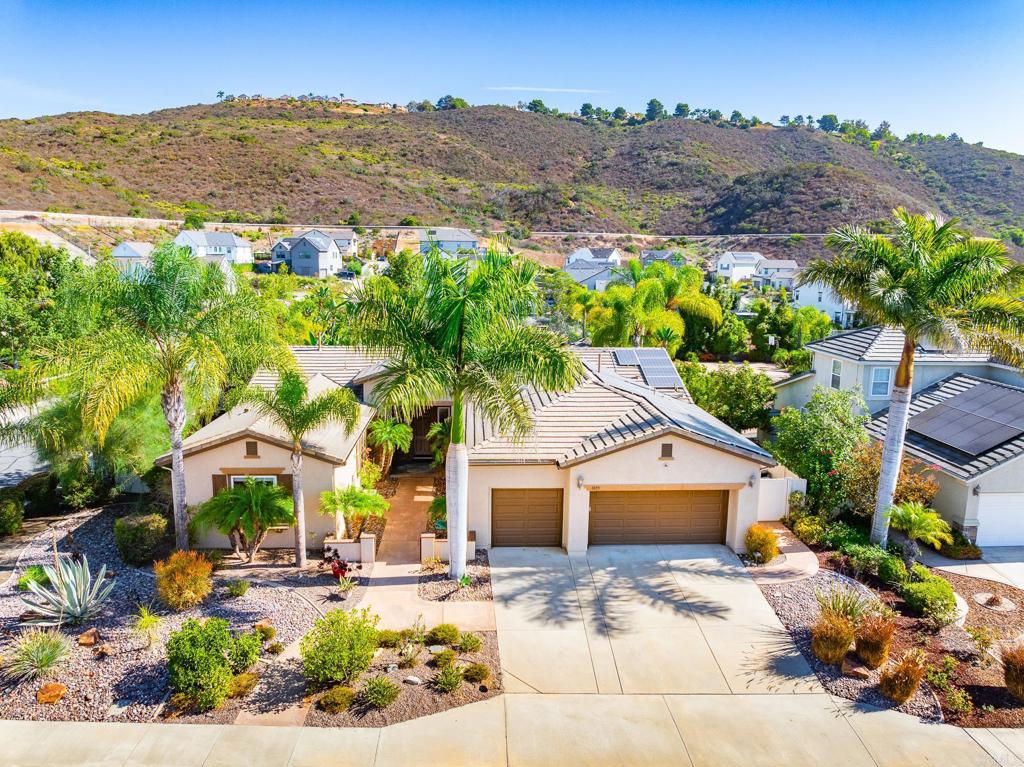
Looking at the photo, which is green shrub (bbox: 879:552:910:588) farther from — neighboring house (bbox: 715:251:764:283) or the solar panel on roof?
neighboring house (bbox: 715:251:764:283)

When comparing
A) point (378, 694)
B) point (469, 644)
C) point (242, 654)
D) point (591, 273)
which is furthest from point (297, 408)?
point (591, 273)

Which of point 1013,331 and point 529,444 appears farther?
point 529,444

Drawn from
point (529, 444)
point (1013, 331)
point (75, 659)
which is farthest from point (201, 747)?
point (1013, 331)

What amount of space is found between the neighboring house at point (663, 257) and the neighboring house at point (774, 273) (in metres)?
9.79

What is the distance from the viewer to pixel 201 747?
9188 mm

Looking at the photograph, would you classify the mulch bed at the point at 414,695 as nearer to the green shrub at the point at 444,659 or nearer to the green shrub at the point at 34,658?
the green shrub at the point at 444,659

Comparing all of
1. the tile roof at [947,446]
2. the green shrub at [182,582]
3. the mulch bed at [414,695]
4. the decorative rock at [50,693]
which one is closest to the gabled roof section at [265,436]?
the green shrub at [182,582]

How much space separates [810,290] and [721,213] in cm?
5133

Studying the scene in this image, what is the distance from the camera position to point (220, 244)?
7600 cm

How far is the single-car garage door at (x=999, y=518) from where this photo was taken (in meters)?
16.2

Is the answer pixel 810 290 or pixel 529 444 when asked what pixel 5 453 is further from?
pixel 810 290

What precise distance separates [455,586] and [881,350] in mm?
16212

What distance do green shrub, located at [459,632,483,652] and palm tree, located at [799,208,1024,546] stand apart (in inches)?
397

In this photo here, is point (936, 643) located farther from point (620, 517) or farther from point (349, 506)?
point (349, 506)
